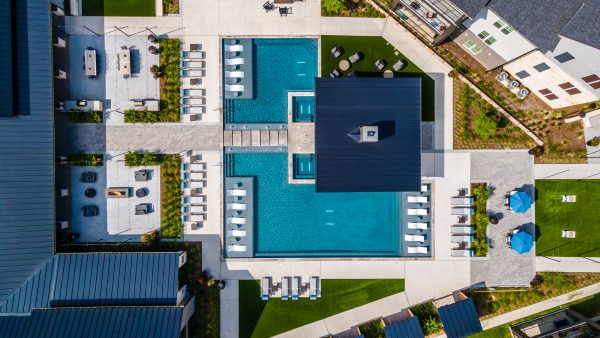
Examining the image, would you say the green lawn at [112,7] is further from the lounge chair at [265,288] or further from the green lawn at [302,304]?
the green lawn at [302,304]

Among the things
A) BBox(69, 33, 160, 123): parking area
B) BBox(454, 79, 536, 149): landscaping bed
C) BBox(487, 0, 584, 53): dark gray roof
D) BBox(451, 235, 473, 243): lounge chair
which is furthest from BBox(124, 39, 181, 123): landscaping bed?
BBox(451, 235, 473, 243): lounge chair

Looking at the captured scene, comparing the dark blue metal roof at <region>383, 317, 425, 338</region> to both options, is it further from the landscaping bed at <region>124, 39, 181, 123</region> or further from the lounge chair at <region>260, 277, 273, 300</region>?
the landscaping bed at <region>124, 39, 181, 123</region>

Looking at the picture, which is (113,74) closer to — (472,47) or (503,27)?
(472,47)

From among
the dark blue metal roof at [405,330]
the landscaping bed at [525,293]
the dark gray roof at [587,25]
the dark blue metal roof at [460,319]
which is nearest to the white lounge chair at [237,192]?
the dark blue metal roof at [405,330]

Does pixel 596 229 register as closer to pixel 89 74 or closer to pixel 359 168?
pixel 359 168

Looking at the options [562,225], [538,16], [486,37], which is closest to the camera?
[538,16]

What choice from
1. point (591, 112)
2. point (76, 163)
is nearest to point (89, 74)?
point (76, 163)

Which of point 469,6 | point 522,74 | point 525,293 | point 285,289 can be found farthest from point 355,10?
point 525,293
